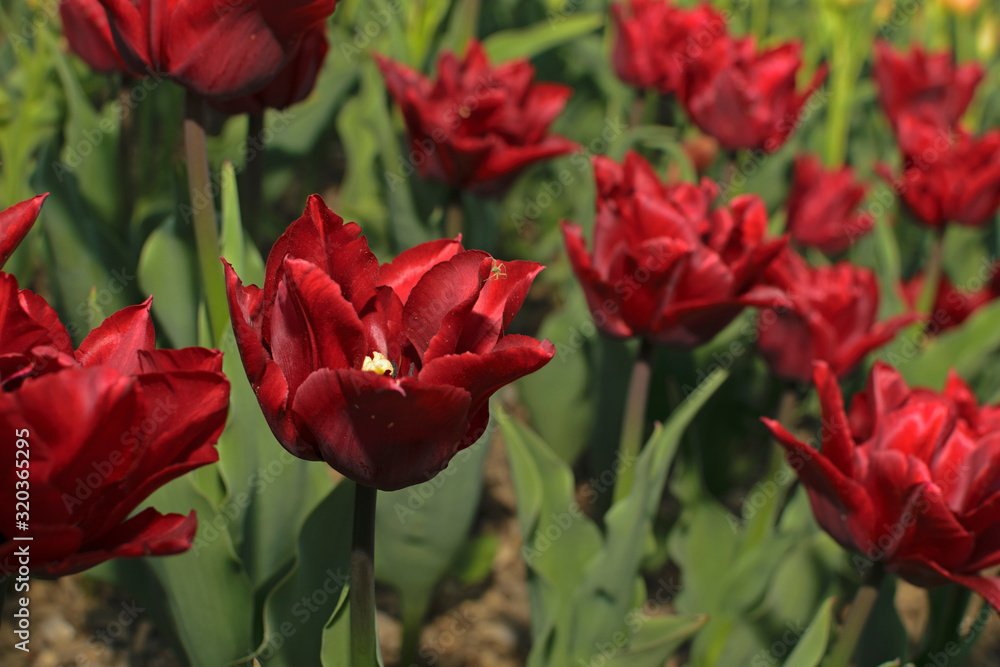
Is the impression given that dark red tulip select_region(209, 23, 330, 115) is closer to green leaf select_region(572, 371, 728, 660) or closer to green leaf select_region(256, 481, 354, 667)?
green leaf select_region(256, 481, 354, 667)

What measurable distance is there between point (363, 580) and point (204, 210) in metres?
0.45

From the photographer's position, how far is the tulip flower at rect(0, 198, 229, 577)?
43 cm

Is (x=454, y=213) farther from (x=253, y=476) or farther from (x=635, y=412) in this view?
(x=253, y=476)

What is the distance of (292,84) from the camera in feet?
3.13

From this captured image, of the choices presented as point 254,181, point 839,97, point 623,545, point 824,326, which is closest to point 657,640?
point 623,545

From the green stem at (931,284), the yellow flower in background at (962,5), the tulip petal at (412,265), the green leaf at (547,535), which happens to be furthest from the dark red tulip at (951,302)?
the yellow flower in background at (962,5)

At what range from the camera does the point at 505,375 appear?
503 mm

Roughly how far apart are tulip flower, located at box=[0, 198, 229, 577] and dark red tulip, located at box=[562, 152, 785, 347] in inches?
22.1

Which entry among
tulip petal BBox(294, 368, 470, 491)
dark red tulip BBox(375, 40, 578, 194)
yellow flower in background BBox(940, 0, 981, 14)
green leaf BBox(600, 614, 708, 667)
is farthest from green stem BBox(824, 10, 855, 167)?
tulip petal BBox(294, 368, 470, 491)

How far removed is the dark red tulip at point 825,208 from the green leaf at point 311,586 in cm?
120

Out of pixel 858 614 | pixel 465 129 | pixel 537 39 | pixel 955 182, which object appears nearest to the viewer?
pixel 858 614

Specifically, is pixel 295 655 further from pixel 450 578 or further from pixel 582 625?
pixel 450 578

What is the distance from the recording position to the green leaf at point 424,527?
3.67 ft

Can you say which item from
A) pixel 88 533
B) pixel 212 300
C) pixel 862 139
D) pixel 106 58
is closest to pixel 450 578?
pixel 212 300
